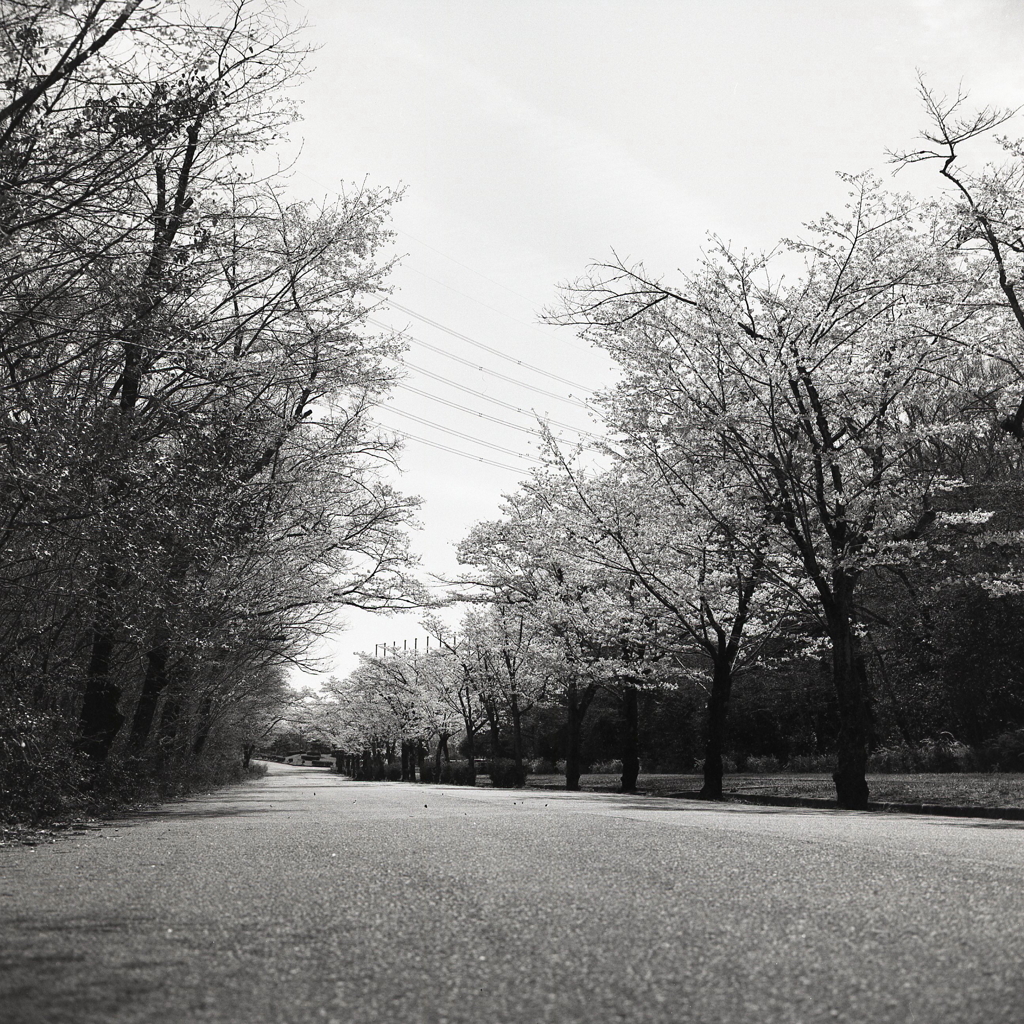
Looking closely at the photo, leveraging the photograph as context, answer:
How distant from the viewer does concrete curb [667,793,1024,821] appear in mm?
13047

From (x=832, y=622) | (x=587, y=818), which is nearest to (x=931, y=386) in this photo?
(x=832, y=622)

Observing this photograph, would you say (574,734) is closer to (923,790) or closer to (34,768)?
(923,790)

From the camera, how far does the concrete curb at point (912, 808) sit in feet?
42.8

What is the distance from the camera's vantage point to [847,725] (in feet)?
53.6

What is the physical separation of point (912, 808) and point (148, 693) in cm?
1287

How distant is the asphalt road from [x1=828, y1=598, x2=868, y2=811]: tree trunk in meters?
9.09

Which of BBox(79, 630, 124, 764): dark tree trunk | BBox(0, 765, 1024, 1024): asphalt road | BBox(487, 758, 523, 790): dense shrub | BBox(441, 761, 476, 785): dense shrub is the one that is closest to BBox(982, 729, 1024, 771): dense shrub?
BBox(487, 758, 523, 790): dense shrub

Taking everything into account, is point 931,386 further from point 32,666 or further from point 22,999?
point 22,999

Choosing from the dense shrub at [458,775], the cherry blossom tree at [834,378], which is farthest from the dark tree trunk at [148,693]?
the dense shrub at [458,775]

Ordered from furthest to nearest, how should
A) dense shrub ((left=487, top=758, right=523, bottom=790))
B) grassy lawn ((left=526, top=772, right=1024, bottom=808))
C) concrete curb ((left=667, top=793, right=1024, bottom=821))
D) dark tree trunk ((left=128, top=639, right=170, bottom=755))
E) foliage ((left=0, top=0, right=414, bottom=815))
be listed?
dense shrub ((left=487, top=758, right=523, bottom=790)) → dark tree trunk ((left=128, top=639, right=170, bottom=755)) → grassy lawn ((left=526, top=772, right=1024, bottom=808)) → concrete curb ((left=667, top=793, right=1024, bottom=821)) → foliage ((left=0, top=0, right=414, bottom=815))

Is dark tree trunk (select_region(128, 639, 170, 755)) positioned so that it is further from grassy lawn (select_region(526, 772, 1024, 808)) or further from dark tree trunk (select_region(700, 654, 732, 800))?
grassy lawn (select_region(526, 772, 1024, 808))

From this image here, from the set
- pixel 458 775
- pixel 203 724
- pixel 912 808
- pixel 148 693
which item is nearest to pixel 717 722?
pixel 912 808

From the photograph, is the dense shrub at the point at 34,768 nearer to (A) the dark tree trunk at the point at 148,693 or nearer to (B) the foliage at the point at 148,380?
(B) the foliage at the point at 148,380

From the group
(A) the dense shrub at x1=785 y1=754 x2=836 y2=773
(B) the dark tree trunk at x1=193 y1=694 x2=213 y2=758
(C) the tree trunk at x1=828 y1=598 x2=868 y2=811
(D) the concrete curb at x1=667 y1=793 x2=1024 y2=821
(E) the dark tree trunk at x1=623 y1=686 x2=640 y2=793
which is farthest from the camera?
(A) the dense shrub at x1=785 y1=754 x2=836 y2=773
